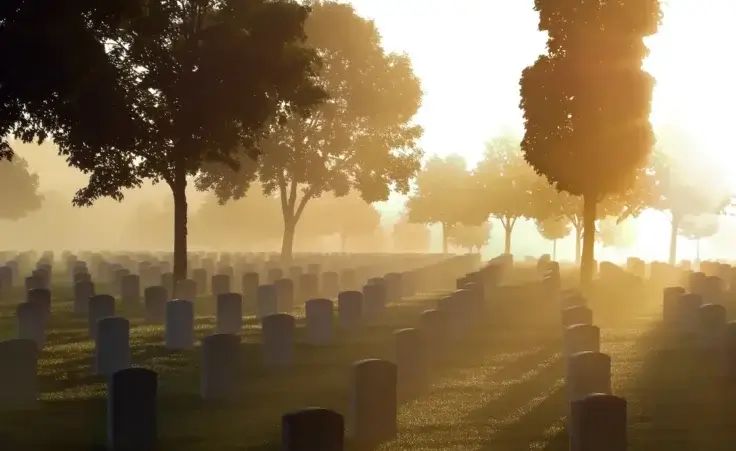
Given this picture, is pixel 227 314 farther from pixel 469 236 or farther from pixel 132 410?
pixel 469 236

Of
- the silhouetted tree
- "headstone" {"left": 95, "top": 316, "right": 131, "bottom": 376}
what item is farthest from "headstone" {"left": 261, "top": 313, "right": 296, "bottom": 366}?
the silhouetted tree

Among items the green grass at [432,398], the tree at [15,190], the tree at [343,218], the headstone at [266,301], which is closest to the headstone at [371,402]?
the green grass at [432,398]

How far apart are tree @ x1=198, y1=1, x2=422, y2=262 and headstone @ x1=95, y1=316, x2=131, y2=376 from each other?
90.2ft

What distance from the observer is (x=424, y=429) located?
11719 millimetres

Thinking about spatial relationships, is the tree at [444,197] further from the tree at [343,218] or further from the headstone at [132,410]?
the headstone at [132,410]

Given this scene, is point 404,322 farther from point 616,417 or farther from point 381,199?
point 381,199

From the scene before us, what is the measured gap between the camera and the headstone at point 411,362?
547 inches

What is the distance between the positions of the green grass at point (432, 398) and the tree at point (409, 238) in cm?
10514

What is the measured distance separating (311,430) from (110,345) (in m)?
7.54

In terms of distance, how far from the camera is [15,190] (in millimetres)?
76062

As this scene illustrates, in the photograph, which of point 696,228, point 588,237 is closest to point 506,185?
point 588,237

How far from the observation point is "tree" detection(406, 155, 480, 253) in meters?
70.0

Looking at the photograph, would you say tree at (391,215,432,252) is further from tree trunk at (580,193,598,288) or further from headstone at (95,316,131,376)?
headstone at (95,316,131,376)

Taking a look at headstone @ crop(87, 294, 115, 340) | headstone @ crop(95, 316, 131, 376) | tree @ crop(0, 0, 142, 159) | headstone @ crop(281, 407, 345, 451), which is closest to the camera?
headstone @ crop(281, 407, 345, 451)
